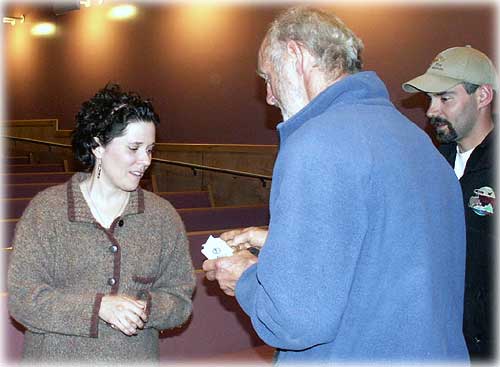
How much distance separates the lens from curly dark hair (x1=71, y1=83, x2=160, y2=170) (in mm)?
2289

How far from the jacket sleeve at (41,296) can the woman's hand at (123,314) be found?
3 centimetres

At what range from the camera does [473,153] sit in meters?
2.50

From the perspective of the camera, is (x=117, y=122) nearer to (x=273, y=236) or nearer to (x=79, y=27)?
(x=273, y=236)

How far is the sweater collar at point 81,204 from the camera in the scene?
2.16 meters

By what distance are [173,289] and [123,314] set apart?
28 centimetres

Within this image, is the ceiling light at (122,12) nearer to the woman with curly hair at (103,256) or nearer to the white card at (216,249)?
the woman with curly hair at (103,256)

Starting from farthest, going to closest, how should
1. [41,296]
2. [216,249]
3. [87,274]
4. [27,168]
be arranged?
[27,168], [87,274], [41,296], [216,249]

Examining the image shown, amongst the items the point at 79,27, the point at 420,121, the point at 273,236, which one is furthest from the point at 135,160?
the point at 79,27

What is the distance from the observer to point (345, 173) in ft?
4.16

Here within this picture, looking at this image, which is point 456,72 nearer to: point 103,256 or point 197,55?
point 103,256

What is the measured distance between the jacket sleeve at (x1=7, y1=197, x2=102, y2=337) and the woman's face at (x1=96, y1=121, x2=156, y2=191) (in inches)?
12.2

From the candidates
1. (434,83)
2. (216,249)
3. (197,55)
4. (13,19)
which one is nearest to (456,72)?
(434,83)

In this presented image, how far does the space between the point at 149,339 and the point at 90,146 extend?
2.41 feet

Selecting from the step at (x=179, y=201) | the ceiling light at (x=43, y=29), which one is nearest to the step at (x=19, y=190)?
the step at (x=179, y=201)
